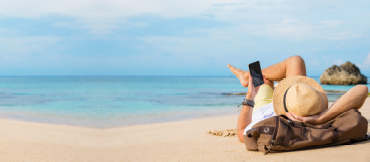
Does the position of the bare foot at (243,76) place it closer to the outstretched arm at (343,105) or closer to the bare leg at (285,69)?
the bare leg at (285,69)

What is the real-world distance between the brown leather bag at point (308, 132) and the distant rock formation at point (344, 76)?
1612 inches

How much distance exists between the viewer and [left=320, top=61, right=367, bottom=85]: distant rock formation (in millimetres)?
38219

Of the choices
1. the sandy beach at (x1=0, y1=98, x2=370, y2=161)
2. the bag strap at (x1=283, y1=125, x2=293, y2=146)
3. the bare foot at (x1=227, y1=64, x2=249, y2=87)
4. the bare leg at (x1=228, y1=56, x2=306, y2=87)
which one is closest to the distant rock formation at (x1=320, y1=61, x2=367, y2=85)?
the sandy beach at (x1=0, y1=98, x2=370, y2=161)

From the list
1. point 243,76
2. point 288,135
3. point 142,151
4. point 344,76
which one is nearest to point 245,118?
point 288,135

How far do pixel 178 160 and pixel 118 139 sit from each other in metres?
3.07

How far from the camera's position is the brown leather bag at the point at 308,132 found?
2.78 m

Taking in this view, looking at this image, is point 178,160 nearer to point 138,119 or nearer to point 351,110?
point 351,110

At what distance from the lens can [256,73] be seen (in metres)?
3.63

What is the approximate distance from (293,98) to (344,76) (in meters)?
41.8

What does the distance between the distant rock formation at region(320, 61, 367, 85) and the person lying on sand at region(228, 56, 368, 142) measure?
40.5 metres

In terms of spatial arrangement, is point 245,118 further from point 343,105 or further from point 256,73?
point 343,105

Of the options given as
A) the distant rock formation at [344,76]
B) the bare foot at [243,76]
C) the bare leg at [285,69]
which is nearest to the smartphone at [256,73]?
the bare leg at [285,69]

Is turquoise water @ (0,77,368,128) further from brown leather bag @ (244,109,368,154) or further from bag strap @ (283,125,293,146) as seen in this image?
bag strap @ (283,125,293,146)

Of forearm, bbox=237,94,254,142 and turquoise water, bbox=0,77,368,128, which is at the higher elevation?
forearm, bbox=237,94,254,142
